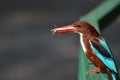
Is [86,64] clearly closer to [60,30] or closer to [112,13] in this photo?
[60,30]

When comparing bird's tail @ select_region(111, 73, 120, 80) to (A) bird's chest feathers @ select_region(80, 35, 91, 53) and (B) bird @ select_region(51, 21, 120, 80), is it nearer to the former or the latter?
(B) bird @ select_region(51, 21, 120, 80)

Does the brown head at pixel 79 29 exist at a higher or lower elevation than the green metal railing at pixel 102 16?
lower

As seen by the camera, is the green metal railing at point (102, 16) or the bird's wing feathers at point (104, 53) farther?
the green metal railing at point (102, 16)

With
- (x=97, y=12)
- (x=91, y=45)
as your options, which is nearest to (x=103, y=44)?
(x=91, y=45)

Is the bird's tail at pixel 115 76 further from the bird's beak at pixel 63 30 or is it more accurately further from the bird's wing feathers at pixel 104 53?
the bird's beak at pixel 63 30

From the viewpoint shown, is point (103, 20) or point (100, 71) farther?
point (103, 20)

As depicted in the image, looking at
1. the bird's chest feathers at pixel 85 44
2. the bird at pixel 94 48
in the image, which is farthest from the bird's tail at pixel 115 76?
the bird's chest feathers at pixel 85 44

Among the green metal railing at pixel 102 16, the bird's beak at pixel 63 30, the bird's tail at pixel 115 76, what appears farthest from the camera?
the green metal railing at pixel 102 16
